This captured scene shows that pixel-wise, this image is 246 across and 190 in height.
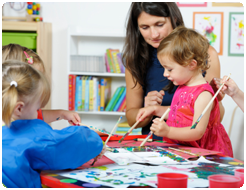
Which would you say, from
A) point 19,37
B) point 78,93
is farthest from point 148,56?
point 19,37

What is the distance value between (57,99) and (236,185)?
9.15ft

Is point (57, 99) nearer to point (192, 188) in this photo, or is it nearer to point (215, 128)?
point (215, 128)

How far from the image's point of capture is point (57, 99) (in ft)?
10.6

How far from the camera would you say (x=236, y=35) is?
9.46 ft

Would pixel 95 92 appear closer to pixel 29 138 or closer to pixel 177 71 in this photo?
pixel 177 71

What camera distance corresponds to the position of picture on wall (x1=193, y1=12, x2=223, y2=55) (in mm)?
2898

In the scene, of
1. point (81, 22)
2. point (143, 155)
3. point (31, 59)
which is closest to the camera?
point (143, 155)

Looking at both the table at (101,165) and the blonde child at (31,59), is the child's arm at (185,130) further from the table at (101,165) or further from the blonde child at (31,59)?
the blonde child at (31,59)

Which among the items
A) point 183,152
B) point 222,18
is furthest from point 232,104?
point 183,152

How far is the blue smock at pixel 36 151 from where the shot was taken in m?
0.77

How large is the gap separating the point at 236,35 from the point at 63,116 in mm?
2174

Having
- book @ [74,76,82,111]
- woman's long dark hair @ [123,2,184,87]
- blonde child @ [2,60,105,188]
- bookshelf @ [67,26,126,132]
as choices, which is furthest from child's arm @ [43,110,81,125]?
bookshelf @ [67,26,126,132]

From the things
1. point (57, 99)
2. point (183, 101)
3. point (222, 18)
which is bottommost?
point (57, 99)

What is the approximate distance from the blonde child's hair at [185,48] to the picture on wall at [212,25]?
5.66ft
